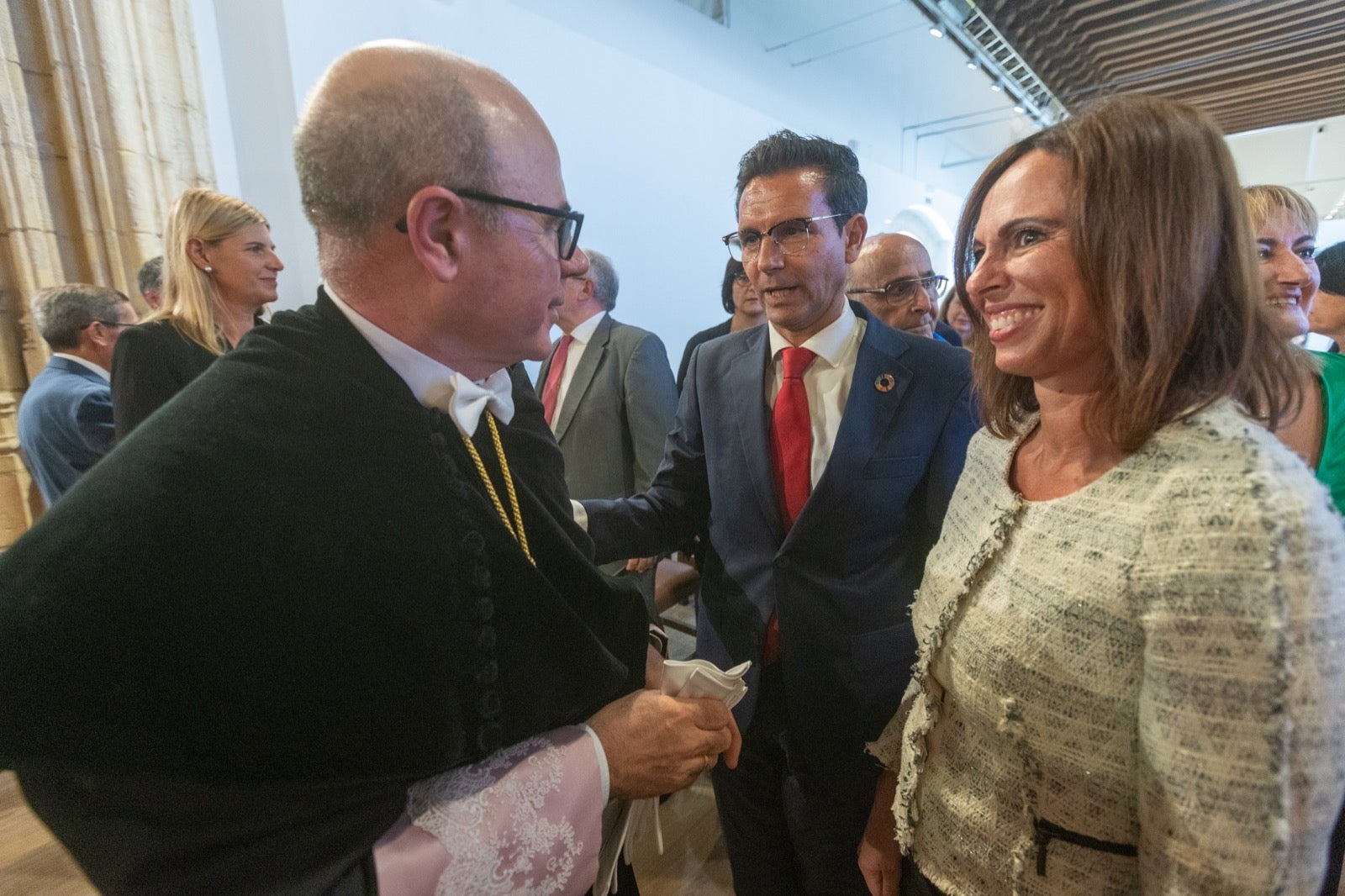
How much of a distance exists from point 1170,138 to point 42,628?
1.49 m

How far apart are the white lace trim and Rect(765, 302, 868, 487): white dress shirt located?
3.23ft

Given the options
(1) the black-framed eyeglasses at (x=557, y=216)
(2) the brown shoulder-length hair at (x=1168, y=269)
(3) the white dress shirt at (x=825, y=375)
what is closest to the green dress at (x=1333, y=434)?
(2) the brown shoulder-length hair at (x=1168, y=269)

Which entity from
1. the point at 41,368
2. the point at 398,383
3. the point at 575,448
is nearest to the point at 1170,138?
the point at 398,383

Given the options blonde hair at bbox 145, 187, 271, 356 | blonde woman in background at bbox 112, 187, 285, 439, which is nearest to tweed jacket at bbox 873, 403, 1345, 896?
blonde woman in background at bbox 112, 187, 285, 439

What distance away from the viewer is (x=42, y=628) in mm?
610

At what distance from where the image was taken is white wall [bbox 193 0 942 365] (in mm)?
3178

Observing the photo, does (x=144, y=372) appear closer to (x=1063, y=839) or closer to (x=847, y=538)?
(x=847, y=538)

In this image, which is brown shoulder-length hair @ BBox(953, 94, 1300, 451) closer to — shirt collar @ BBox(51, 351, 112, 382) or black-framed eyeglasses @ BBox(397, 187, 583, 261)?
black-framed eyeglasses @ BBox(397, 187, 583, 261)

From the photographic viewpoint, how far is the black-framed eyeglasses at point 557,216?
879 millimetres

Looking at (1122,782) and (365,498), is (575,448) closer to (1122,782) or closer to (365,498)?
(365,498)

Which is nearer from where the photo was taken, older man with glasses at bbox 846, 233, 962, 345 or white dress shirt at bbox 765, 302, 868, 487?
white dress shirt at bbox 765, 302, 868, 487

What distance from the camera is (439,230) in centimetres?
88

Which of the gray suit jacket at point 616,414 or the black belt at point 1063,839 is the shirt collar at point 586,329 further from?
the black belt at point 1063,839

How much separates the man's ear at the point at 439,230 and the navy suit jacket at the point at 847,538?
87 centimetres
